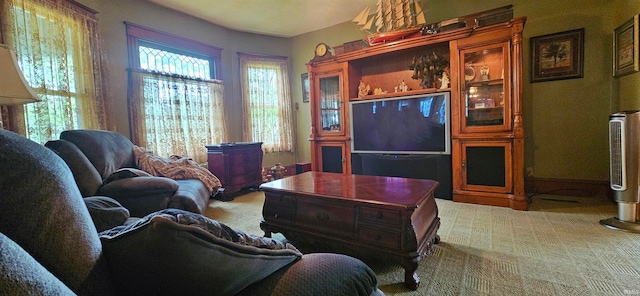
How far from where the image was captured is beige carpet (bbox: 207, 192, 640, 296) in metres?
1.53

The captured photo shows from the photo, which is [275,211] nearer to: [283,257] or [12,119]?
[283,257]

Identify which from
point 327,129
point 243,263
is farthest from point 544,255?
point 327,129

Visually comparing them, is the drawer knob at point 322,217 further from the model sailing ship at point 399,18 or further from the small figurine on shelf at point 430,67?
the model sailing ship at point 399,18

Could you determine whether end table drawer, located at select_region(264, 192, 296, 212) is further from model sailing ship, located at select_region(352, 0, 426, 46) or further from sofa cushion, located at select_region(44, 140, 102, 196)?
model sailing ship, located at select_region(352, 0, 426, 46)

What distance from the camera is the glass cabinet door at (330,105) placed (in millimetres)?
4102

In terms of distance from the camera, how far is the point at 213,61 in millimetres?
4434

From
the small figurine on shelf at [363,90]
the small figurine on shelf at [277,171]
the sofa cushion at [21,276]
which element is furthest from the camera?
the small figurine on shelf at [277,171]

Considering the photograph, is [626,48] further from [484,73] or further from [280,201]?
[280,201]

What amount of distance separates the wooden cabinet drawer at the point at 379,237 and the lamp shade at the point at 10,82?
2.18 m

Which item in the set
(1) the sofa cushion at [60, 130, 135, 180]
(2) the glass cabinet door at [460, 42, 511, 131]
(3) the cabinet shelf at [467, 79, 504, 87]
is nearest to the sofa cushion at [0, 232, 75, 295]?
(1) the sofa cushion at [60, 130, 135, 180]

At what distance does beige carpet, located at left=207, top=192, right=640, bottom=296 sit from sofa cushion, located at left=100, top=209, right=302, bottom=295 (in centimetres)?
127

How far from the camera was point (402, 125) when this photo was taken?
3533mm

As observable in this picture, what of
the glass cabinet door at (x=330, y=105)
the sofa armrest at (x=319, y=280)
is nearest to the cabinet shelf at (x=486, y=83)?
the glass cabinet door at (x=330, y=105)

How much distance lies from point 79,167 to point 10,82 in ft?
1.91
